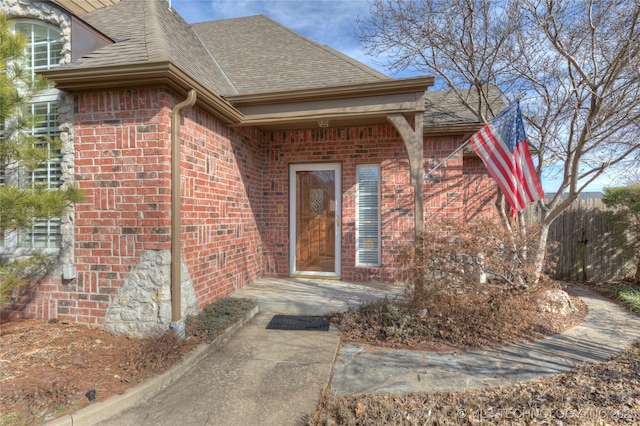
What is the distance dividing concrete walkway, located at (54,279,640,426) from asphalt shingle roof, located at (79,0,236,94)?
128 inches

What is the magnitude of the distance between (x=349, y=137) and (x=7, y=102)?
4.70m

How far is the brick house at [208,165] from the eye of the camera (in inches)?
146

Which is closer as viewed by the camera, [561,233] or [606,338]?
[606,338]

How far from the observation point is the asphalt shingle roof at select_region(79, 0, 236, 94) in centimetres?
384

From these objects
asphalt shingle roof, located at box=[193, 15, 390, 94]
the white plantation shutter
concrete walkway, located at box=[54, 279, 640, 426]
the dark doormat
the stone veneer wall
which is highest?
asphalt shingle roof, located at box=[193, 15, 390, 94]

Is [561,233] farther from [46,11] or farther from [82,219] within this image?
[46,11]

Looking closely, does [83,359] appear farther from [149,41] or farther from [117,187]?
[149,41]

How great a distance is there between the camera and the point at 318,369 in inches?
124

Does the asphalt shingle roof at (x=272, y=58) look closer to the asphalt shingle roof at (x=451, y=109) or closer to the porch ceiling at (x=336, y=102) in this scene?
the porch ceiling at (x=336, y=102)

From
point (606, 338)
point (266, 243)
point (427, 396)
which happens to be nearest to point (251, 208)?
point (266, 243)

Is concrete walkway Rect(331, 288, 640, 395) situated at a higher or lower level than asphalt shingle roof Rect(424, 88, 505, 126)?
lower

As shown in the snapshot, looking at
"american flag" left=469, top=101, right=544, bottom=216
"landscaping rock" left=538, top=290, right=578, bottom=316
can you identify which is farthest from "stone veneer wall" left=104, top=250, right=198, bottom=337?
"landscaping rock" left=538, top=290, right=578, bottom=316

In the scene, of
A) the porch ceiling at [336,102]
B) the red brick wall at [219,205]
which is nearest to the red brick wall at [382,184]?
the red brick wall at [219,205]

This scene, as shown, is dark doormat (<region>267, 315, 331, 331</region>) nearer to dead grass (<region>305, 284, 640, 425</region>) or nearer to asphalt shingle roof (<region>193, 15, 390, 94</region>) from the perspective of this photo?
dead grass (<region>305, 284, 640, 425</region>)
